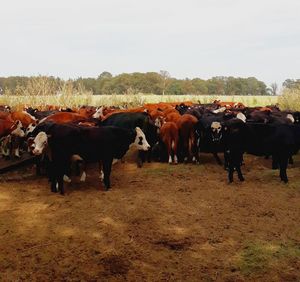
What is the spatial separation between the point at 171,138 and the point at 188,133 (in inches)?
21.5

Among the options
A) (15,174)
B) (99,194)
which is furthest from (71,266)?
(15,174)

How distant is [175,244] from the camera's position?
549 cm

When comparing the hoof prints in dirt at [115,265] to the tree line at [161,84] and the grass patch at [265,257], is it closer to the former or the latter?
the grass patch at [265,257]

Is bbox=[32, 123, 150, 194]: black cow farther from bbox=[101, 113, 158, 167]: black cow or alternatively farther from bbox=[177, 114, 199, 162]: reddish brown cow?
bbox=[177, 114, 199, 162]: reddish brown cow

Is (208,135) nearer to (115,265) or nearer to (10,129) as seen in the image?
(10,129)

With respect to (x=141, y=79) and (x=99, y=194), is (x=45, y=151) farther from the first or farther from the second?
(x=141, y=79)

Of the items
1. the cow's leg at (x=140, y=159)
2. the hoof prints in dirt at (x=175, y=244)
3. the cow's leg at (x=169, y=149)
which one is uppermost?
the cow's leg at (x=169, y=149)

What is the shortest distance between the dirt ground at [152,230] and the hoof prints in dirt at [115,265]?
0.04 feet

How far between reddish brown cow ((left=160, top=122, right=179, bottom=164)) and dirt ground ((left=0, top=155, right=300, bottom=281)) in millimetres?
2130

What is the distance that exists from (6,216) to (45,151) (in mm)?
2302

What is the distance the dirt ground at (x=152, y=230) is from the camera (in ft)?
15.4

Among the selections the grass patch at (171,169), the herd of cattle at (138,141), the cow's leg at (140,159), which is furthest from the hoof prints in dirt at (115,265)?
the cow's leg at (140,159)

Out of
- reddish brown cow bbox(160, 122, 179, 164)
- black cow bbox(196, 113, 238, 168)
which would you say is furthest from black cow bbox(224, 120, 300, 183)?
reddish brown cow bbox(160, 122, 179, 164)

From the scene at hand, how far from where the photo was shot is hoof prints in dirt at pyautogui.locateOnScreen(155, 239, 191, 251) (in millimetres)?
5355
